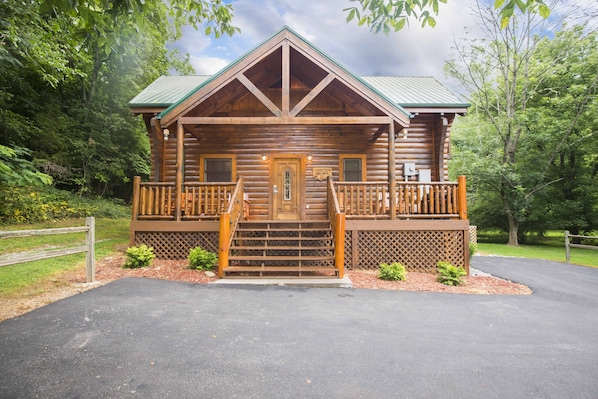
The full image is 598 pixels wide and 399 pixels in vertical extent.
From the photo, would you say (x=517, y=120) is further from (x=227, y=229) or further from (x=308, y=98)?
(x=227, y=229)

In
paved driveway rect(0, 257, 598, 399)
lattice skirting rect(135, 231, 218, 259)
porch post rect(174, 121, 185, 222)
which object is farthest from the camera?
lattice skirting rect(135, 231, 218, 259)

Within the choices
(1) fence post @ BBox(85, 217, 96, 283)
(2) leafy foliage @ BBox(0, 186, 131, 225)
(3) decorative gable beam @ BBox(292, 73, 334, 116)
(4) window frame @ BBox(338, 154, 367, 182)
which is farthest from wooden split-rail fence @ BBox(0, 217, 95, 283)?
(2) leafy foliage @ BBox(0, 186, 131, 225)

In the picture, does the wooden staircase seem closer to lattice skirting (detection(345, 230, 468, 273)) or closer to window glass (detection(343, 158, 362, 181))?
lattice skirting (detection(345, 230, 468, 273))

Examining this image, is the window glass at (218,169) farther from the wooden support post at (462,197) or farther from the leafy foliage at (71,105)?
the wooden support post at (462,197)

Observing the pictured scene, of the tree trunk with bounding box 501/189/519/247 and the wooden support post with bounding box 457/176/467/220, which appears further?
the tree trunk with bounding box 501/189/519/247

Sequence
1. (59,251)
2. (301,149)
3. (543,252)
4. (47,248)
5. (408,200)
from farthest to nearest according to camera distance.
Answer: (543,252) < (301,149) < (47,248) < (408,200) < (59,251)

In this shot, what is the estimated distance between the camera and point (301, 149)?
10922 mm

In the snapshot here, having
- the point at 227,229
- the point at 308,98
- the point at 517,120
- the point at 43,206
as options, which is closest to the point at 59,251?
the point at 227,229

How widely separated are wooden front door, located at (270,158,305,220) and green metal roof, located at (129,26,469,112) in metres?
3.78

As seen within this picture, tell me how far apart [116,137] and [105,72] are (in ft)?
18.9

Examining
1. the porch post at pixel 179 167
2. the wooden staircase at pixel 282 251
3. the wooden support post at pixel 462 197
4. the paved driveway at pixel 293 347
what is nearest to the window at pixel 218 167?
the porch post at pixel 179 167

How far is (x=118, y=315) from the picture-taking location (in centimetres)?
423

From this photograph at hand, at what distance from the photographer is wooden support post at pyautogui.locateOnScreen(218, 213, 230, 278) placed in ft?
22.1

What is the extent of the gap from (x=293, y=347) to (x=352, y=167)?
8328mm
